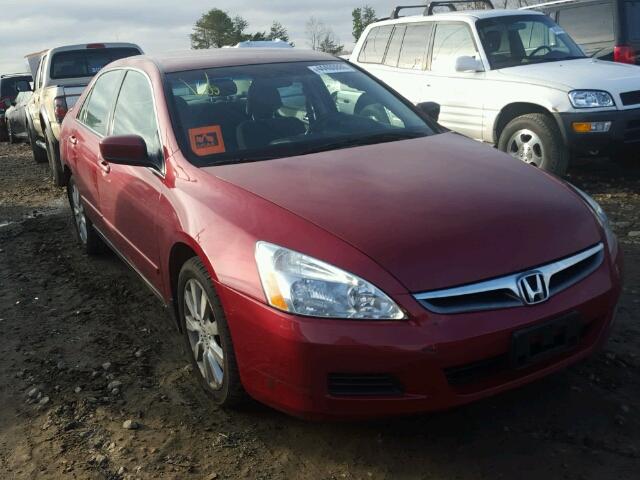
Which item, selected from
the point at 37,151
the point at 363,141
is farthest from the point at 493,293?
the point at 37,151

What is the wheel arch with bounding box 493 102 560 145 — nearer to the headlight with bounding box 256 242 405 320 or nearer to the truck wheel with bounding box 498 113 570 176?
the truck wheel with bounding box 498 113 570 176

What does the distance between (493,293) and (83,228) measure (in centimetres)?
402

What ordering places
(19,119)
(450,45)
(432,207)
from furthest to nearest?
(19,119), (450,45), (432,207)

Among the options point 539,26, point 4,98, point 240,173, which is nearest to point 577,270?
point 240,173

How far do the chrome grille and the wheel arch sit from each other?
444cm

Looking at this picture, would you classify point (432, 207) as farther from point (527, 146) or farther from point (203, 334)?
point (527, 146)

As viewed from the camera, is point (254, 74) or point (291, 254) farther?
point (254, 74)

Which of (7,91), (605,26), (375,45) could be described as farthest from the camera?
(7,91)

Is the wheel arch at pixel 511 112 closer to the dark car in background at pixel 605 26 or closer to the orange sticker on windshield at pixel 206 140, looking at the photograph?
the dark car in background at pixel 605 26

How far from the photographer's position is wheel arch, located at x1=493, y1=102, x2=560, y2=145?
6.64 meters

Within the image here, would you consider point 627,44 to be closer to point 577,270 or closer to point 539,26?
point 539,26

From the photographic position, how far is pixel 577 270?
8.64 feet

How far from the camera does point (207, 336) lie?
117 inches

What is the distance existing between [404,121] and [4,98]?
16.6 m
